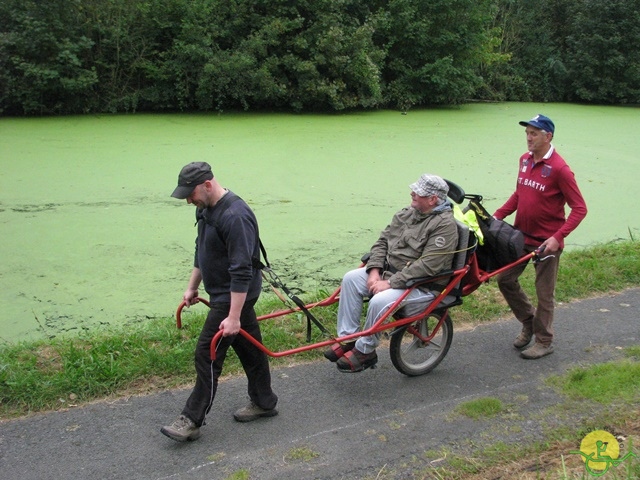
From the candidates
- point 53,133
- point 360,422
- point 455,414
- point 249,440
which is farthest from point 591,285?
point 53,133

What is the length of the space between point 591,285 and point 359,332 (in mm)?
2772

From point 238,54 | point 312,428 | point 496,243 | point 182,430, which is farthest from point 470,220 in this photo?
point 238,54

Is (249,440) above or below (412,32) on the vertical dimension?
below

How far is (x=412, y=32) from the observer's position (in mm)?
17391

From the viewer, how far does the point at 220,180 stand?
348 inches

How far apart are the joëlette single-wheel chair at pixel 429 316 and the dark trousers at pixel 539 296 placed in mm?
147

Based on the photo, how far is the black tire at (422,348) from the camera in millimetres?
4047

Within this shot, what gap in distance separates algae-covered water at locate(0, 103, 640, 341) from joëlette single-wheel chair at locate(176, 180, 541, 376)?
1.43 metres

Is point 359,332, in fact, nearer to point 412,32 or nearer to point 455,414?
point 455,414

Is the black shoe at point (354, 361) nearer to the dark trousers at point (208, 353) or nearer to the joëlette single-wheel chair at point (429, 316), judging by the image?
the joëlette single-wheel chair at point (429, 316)

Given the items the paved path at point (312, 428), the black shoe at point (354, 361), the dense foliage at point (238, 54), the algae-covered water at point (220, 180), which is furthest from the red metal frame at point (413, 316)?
the dense foliage at point (238, 54)

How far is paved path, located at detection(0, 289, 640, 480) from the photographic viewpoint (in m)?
3.22

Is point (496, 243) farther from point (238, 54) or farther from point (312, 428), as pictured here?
point (238, 54)

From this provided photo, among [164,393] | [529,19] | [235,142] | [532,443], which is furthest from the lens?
[529,19]
